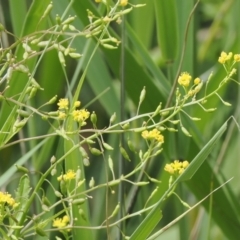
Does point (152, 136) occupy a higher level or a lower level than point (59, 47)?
lower

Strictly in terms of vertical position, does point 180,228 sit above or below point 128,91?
below

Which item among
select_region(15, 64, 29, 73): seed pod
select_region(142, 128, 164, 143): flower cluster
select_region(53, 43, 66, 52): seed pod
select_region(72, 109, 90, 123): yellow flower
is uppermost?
select_region(53, 43, 66, 52): seed pod

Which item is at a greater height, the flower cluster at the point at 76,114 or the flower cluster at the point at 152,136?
the flower cluster at the point at 76,114

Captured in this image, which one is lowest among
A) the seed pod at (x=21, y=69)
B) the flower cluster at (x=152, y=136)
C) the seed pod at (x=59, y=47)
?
the flower cluster at (x=152, y=136)

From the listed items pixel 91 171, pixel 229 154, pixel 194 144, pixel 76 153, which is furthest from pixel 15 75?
pixel 91 171

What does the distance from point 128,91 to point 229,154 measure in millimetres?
519

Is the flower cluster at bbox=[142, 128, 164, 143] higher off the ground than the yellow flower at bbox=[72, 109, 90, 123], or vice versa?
the yellow flower at bbox=[72, 109, 90, 123]

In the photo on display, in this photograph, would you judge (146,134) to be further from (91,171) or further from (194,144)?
(91,171)

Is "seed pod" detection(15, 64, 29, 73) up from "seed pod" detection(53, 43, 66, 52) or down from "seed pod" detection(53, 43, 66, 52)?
down

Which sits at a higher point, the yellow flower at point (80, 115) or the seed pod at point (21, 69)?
the seed pod at point (21, 69)

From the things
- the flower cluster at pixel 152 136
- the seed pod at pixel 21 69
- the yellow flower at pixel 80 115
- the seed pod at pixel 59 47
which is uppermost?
the seed pod at pixel 59 47

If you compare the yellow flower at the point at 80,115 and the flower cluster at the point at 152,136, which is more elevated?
the yellow flower at the point at 80,115

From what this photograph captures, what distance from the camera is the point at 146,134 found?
Result: 0.64m

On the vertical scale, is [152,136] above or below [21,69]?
below
